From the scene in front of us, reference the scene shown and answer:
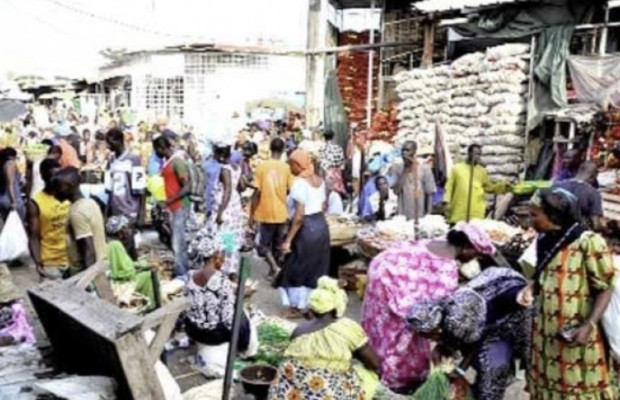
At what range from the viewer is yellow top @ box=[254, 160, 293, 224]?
820 centimetres

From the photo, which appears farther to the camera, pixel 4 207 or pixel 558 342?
pixel 4 207

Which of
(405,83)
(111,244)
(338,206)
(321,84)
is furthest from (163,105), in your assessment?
(111,244)

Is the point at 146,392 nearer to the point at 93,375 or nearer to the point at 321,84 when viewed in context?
the point at 93,375

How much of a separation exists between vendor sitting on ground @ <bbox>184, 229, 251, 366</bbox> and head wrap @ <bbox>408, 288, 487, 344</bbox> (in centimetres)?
161

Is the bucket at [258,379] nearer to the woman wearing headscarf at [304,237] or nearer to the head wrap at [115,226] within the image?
the woman wearing headscarf at [304,237]

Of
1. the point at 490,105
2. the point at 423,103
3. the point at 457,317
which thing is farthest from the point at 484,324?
the point at 423,103

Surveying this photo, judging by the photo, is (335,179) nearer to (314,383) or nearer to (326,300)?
(326,300)

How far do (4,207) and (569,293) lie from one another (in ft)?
24.3

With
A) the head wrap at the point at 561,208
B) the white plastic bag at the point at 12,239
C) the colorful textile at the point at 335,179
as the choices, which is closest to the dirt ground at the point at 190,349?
the white plastic bag at the point at 12,239

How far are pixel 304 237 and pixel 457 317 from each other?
294 cm

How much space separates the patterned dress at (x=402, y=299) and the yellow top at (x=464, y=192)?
3516mm

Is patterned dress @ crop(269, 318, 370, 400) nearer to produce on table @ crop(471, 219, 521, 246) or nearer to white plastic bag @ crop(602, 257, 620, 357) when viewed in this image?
white plastic bag @ crop(602, 257, 620, 357)

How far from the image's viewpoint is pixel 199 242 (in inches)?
219

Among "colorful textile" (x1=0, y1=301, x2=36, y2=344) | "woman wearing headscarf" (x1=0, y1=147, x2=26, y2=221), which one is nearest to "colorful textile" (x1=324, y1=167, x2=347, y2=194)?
"woman wearing headscarf" (x1=0, y1=147, x2=26, y2=221)
